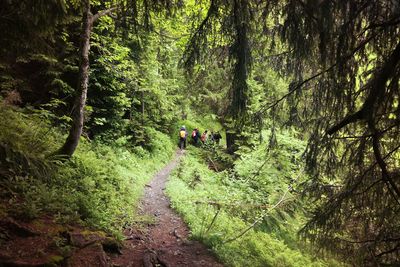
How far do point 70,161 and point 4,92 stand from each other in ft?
11.1

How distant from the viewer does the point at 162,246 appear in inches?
311

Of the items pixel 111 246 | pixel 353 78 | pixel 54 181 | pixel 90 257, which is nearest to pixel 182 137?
pixel 54 181

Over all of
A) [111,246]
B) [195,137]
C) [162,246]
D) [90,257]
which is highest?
[195,137]

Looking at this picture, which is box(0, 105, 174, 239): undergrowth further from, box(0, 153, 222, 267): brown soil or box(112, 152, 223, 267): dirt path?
box(112, 152, 223, 267): dirt path

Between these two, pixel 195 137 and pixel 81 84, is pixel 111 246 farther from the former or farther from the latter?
pixel 195 137

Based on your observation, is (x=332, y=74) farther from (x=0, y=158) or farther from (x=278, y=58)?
(x=0, y=158)

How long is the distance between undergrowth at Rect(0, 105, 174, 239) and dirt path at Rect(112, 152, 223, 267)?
55 cm

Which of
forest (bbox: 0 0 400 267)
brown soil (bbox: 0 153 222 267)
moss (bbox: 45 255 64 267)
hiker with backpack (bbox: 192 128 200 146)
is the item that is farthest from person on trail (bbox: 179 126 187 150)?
moss (bbox: 45 255 64 267)

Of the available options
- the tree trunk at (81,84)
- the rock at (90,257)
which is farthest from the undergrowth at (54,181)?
the rock at (90,257)

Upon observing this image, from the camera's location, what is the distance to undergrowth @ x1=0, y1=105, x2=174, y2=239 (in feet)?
20.3

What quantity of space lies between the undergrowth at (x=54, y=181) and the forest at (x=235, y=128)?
0.05 m

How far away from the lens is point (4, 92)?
9.80 meters

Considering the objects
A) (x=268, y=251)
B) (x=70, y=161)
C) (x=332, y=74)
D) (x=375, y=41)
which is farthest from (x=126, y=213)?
(x=375, y=41)

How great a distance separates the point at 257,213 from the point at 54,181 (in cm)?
633
